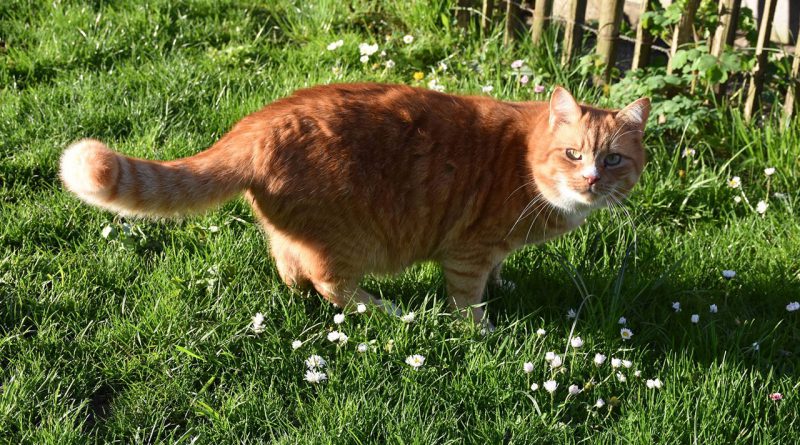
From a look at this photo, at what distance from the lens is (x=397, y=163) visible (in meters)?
3.29

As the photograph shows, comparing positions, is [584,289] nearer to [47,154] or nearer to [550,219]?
[550,219]

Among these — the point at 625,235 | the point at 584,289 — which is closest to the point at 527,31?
the point at 625,235

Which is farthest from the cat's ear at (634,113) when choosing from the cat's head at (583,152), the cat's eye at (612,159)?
the cat's eye at (612,159)

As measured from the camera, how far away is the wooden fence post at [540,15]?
17.1 feet

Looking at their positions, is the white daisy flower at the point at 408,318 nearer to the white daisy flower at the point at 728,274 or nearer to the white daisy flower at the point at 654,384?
the white daisy flower at the point at 654,384

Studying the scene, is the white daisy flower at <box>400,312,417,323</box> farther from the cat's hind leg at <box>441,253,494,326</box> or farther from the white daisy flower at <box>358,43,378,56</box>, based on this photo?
the white daisy flower at <box>358,43,378,56</box>

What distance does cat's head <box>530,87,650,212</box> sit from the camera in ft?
11.0

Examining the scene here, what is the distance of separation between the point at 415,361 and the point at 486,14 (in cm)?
301

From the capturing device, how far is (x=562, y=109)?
3.39m

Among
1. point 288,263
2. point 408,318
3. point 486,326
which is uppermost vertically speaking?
point 288,263

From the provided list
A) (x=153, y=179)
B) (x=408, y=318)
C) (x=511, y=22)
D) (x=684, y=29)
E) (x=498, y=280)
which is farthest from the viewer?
(x=511, y=22)

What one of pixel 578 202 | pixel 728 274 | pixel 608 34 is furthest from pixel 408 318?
pixel 608 34

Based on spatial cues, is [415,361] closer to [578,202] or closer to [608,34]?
[578,202]

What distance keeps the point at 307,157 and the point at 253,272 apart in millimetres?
716
